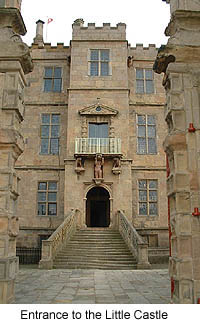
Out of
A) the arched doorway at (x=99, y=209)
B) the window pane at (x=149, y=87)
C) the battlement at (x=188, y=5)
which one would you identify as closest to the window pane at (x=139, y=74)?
the window pane at (x=149, y=87)

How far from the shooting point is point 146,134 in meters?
19.3

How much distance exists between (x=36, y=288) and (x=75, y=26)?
16.9 meters

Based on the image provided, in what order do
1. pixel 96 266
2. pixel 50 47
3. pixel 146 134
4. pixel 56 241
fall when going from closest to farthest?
pixel 96 266 < pixel 56 241 < pixel 146 134 < pixel 50 47

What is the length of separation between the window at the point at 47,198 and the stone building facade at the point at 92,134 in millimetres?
56

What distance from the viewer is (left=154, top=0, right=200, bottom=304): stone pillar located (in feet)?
17.3

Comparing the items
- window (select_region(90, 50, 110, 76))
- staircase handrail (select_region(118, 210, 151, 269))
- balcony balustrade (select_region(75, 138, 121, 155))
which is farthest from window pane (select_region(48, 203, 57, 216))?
window (select_region(90, 50, 110, 76))

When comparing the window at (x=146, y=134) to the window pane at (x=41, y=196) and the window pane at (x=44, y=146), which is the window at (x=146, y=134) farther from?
the window pane at (x=41, y=196)

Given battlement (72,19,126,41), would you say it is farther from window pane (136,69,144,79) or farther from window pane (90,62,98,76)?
window pane (136,69,144,79)

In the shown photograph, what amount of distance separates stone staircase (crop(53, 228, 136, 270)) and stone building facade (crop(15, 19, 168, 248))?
167 centimetres

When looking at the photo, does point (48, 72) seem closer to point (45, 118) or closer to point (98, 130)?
point (45, 118)

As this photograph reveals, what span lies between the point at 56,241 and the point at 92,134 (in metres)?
7.31

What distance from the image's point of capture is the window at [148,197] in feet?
59.8

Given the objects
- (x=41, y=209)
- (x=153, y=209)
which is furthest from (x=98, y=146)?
(x=41, y=209)

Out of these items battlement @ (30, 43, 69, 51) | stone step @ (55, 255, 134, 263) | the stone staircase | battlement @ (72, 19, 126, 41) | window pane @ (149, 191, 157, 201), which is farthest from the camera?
battlement @ (30, 43, 69, 51)
